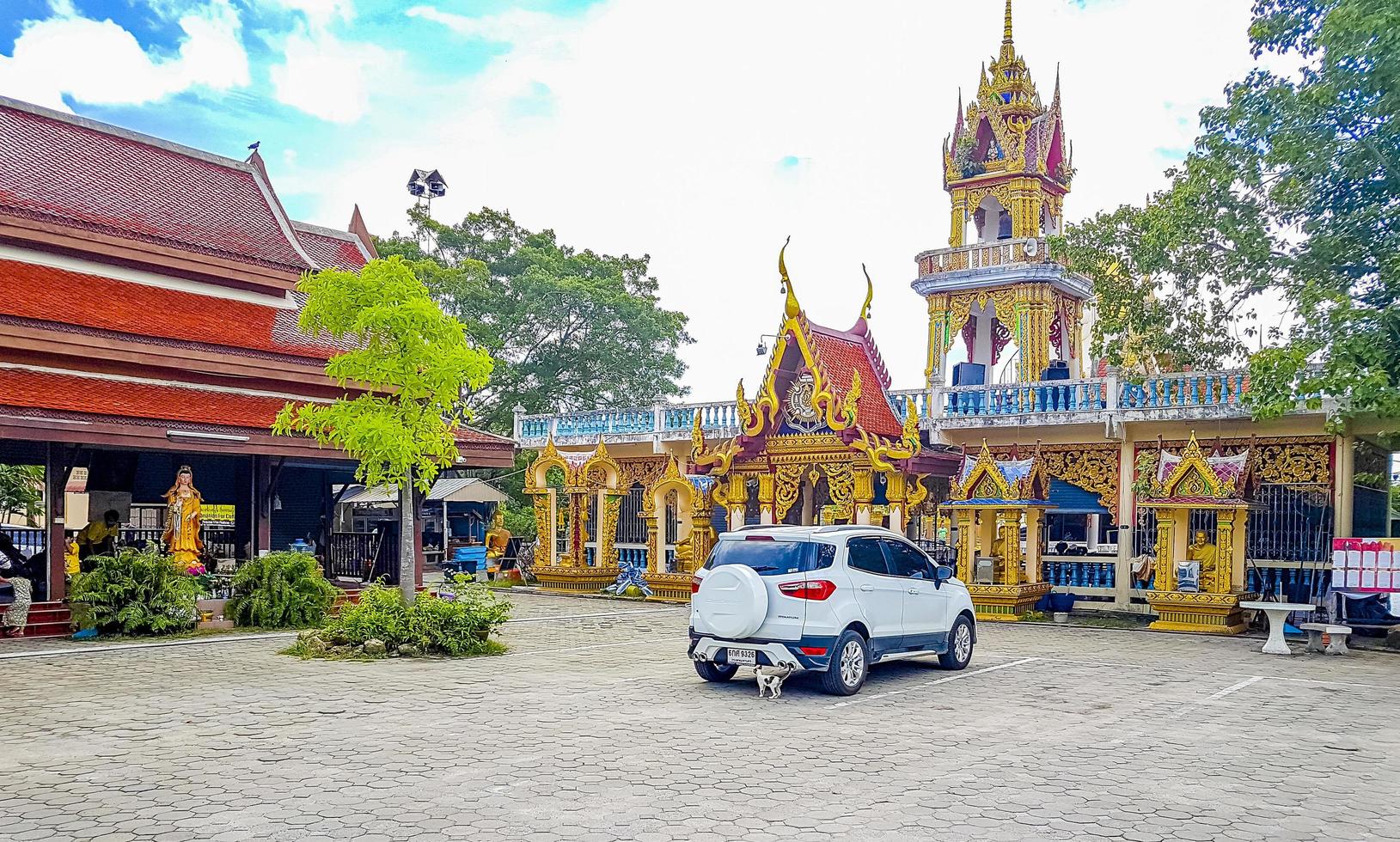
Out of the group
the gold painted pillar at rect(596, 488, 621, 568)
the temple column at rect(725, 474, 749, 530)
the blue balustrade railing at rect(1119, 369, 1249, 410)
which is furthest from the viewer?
the gold painted pillar at rect(596, 488, 621, 568)

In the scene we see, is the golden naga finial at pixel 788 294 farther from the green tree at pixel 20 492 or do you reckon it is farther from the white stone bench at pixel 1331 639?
the green tree at pixel 20 492

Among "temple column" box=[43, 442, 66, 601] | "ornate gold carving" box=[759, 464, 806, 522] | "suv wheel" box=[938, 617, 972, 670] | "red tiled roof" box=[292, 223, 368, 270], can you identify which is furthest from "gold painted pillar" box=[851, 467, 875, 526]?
"temple column" box=[43, 442, 66, 601]

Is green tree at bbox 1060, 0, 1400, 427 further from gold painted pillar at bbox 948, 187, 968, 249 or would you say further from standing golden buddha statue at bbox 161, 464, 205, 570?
standing golden buddha statue at bbox 161, 464, 205, 570

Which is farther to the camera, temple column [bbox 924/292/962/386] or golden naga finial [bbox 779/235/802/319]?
temple column [bbox 924/292/962/386]

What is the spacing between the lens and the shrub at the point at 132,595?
48.7 ft

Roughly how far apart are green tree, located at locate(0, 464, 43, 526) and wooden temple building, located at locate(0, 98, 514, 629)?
376 inches

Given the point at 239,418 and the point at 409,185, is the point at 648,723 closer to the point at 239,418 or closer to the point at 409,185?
the point at 239,418

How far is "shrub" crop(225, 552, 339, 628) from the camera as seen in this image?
16297 mm

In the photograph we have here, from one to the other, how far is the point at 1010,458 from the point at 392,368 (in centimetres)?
1135

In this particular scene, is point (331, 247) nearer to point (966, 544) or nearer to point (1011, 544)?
point (966, 544)

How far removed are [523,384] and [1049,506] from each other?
2040 cm

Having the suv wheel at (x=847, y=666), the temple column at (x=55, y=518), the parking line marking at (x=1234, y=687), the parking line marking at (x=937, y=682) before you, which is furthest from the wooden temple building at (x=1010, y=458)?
the temple column at (x=55, y=518)

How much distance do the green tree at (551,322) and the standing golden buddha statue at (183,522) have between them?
1825 cm

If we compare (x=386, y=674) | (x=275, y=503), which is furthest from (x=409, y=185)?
(x=386, y=674)
